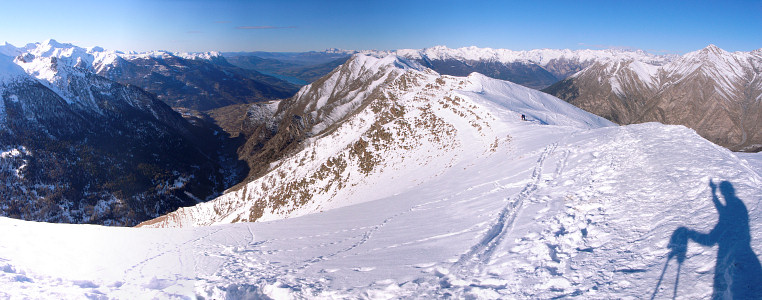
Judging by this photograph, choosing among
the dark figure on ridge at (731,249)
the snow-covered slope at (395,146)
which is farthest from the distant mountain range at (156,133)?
the dark figure on ridge at (731,249)

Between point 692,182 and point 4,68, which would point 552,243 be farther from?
point 4,68

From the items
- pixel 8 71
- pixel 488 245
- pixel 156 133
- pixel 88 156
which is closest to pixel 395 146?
pixel 488 245

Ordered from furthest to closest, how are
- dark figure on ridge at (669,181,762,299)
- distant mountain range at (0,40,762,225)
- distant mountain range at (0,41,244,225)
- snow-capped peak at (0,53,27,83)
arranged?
1. snow-capped peak at (0,53,27,83)
2. distant mountain range at (0,41,244,225)
3. distant mountain range at (0,40,762,225)
4. dark figure on ridge at (669,181,762,299)

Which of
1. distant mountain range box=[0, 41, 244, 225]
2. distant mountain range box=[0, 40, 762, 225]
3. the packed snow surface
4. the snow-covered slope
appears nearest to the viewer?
the packed snow surface

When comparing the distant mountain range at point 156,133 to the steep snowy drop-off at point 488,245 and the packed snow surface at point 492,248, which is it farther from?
the packed snow surface at point 492,248

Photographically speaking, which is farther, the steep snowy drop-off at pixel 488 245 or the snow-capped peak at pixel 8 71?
the snow-capped peak at pixel 8 71

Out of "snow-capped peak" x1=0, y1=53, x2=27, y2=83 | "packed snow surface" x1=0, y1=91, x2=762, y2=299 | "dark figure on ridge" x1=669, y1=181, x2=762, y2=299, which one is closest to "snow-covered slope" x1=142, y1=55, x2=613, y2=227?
"packed snow surface" x1=0, y1=91, x2=762, y2=299

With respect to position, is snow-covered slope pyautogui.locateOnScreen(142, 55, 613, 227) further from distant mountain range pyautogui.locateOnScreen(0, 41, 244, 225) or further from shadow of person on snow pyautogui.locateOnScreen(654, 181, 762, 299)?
distant mountain range pyautogui.locateOnScreen(0, 41, 244, 225)
